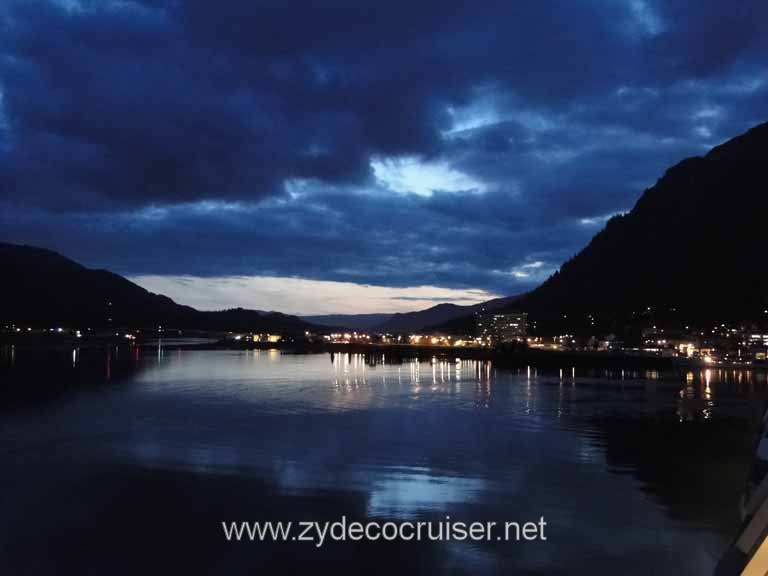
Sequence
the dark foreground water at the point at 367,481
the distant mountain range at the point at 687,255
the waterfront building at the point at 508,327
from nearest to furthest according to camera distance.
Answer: the dark foreground water at the point at 367,481 → the distant mountain range at the point at 687,255 → the waterfront building at the point at 508,327

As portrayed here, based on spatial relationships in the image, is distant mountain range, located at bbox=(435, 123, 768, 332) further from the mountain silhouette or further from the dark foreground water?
the dark foreground water

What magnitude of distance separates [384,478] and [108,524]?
6365 mm

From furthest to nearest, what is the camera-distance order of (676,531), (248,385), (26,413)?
(248,385)
(26,413)
(676,531)

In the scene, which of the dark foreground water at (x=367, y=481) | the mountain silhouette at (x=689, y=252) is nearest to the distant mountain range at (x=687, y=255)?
the mountain silhouette at (x=689, y=252)

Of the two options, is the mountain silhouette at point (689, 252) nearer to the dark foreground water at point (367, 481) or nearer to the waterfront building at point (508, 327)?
the waterfront building at point (508, 327)

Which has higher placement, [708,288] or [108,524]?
[708,288]

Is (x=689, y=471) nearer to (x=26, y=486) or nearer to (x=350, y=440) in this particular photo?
(x=350, y=440)

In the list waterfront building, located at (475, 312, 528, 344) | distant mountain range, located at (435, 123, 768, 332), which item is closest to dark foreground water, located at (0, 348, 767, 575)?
distant mountain range, located at (435, 123, 768, 332)

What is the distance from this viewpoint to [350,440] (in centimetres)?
2189

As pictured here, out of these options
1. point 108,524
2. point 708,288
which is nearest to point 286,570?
point 108,524

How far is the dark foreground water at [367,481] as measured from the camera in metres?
10.5

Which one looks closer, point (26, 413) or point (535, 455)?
point (535, 455)

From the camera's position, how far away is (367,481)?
1547 cm

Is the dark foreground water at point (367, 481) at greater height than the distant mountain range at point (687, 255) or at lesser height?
lesser
